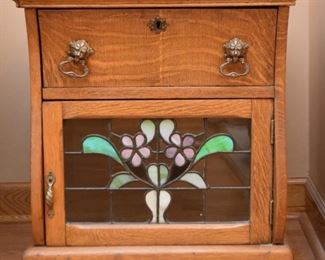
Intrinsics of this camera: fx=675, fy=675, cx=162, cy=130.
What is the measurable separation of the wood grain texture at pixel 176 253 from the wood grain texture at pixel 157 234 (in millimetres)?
19

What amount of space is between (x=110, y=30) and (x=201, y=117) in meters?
0.26

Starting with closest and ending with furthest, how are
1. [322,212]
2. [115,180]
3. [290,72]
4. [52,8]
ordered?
1. [52,8]
2. [115,180]
3. [322,212]
4. [290,72]

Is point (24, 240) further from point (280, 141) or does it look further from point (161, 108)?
point (280, 141)

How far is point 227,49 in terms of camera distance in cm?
134

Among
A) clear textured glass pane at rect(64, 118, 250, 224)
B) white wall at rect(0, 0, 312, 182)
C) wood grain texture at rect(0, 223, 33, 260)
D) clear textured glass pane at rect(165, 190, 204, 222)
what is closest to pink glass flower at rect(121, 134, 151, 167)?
clear textured glass pane at rect(64, 118, 250, 224)

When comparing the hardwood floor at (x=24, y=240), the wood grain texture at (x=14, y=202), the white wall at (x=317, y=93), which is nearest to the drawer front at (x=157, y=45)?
the white wall at (x=317, y=93)

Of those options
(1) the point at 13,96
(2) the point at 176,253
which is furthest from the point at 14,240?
(2) the point at 176,253

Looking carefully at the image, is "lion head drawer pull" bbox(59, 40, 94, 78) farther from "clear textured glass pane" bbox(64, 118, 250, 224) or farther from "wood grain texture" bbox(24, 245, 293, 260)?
"wood grain texture" bbox(24, 245, 293, 260)

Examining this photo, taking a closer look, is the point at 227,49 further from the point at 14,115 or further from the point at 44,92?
the point at 14,115

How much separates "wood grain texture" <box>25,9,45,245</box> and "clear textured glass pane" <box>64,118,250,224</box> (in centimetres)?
6

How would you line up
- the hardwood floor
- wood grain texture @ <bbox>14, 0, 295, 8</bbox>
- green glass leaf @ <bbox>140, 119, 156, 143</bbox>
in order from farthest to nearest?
the hardwood floor < green glass leaf @ <bbox>140, 119, 156, 143</bbox> < wood grain texture @ <bbox>14, 0, 295, 8</bbox>

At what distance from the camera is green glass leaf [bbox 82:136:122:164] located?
4.70 feet

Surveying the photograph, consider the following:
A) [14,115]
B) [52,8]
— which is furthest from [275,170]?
[14,115]

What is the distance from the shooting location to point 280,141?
1394mm
